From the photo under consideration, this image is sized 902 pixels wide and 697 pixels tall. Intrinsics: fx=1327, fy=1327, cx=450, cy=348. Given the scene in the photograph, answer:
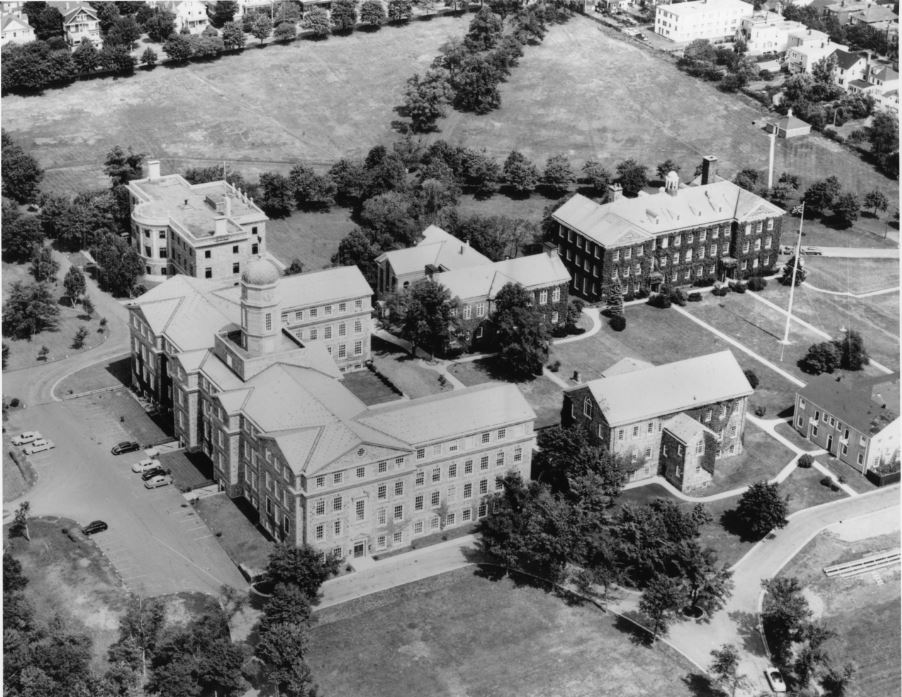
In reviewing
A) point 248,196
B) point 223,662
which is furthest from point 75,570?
point 248,196

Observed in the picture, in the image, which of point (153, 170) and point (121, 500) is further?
point (153, 170)

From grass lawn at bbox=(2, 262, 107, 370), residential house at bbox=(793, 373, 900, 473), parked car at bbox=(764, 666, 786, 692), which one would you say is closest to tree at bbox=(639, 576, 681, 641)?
parked car at bbox=(764, 666, 786, 692)

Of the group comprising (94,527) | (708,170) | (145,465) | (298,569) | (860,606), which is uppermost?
(708,170)

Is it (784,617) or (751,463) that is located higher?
(784,617)

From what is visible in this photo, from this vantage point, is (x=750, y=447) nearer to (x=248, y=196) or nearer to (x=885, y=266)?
(x=885, y=266)

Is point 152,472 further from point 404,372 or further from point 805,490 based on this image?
point 805,490

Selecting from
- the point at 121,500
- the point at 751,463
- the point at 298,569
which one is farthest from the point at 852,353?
the point at 121,500
